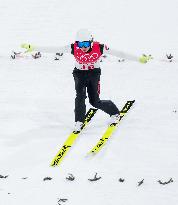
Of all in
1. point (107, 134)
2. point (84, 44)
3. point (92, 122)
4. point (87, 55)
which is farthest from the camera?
point (92, 122)

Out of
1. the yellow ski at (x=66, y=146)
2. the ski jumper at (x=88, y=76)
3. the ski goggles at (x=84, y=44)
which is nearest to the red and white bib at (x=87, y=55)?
the ski jumper at (x=88, y=76)

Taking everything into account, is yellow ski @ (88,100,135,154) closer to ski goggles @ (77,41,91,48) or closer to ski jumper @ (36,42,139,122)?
ski jumper @ (36,42,139,122)

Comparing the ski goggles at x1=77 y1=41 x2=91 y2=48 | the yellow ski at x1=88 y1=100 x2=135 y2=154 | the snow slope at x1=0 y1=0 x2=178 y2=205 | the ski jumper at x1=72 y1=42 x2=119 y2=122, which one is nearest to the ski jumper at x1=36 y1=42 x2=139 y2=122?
the ski jumper at x1=72 y1=42 x2=119 y2=122

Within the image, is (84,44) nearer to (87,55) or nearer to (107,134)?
(87,55)

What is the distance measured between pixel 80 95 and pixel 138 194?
2842 mm

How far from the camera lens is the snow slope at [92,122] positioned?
698 cm

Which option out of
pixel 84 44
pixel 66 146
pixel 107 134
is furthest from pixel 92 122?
pixel 84 44

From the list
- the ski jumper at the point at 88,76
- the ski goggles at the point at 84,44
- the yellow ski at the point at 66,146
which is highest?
the ski goggles at the point at 84,44

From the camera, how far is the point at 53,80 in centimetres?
1223

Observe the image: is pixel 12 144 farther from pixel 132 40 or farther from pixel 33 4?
pixel 33 4

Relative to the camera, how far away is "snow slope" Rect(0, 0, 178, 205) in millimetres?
6980

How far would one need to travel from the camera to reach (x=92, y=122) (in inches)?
380

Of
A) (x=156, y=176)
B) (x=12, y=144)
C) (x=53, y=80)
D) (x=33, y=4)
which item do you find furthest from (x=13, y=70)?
(x=33, y=4)

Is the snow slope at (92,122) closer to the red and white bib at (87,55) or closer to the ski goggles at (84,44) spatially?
the red and white bib at (87,55)
